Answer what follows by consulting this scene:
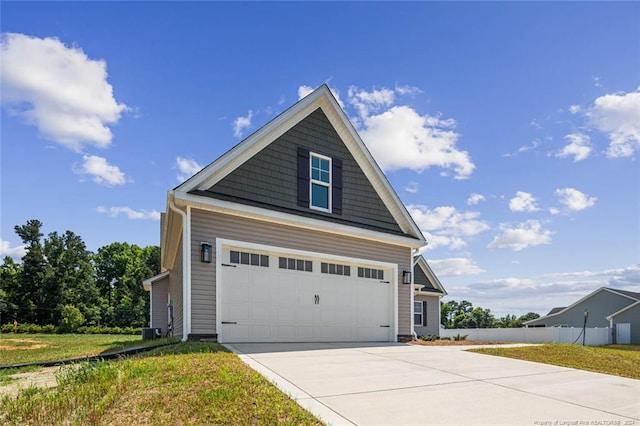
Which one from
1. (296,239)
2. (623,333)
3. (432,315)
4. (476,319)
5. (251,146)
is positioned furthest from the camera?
(476,319)

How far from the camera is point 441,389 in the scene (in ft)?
18.2

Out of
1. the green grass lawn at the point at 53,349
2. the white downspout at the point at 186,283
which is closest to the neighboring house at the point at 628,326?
the green grass lawn at the point at 53,349

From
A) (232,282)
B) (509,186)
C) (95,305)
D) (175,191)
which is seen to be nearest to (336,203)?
(232,282)

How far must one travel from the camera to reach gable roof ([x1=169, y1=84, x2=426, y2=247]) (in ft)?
31.9

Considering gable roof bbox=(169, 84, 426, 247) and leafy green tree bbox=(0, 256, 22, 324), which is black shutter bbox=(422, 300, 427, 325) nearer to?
gable roof bbox=(169, 84, 426, 247)

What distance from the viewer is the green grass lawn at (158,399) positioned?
4.13 meters

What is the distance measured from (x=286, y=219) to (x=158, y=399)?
21.2ft

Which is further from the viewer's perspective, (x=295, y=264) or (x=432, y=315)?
(x=432, y=315)

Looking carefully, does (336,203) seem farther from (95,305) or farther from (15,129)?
(95,305)

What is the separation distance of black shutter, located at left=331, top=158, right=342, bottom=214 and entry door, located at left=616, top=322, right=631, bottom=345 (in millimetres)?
27331

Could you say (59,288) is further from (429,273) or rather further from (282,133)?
(282,133)

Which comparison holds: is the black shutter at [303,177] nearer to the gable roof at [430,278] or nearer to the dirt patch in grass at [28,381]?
the dirt patch in grass at [28,381]

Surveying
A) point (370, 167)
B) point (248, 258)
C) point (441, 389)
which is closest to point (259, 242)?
point (248, 258)

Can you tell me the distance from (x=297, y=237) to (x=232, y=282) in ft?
6.79
